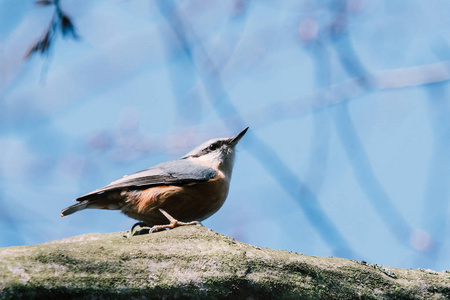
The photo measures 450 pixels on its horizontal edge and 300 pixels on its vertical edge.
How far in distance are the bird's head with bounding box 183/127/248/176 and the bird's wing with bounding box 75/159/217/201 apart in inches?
14.4

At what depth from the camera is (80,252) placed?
5.22ft

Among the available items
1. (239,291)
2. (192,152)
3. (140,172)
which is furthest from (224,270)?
(192,152)

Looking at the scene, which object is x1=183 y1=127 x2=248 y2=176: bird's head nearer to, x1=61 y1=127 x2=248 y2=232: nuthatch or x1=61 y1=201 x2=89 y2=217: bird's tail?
x1=61 y1=127 x2=248 y2=232: nuthatch

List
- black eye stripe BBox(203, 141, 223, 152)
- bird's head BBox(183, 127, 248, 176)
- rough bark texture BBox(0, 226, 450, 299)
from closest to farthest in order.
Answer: rough bark texture BBox(0, 226, 450, 299) < bird's head BBox(183, 127, 248, 176) < black eye stripe BBox(203, 141, 223, 152)

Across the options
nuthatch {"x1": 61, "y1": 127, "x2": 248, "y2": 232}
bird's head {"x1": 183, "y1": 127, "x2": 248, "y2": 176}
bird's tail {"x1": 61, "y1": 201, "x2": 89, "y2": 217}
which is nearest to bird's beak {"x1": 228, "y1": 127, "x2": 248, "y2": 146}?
bird's head {"x1": 183, "y1": 127, "x2": 248, "y2": 176}

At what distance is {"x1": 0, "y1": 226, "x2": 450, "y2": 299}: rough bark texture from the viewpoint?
1.44 meters

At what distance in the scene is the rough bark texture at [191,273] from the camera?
1.44 meters

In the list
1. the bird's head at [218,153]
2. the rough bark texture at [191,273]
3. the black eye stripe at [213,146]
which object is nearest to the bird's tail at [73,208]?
the bird's head at [218,153]

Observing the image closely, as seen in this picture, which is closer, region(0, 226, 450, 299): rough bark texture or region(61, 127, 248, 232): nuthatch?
region(0, 226, 450, 299): rough bark texture

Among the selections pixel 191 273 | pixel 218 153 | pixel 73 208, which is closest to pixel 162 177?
pixel 73 208

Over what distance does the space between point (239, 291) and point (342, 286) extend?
15.7 inches

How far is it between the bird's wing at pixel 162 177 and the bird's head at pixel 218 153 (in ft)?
1.20

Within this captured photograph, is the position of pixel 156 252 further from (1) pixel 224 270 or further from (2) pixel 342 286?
(2) pixel 342 286

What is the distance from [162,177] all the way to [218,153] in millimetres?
763
